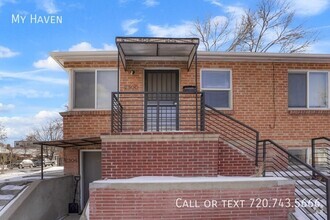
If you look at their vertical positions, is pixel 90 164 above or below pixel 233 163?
below

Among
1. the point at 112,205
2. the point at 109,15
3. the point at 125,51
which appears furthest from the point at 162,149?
the point at 109,15

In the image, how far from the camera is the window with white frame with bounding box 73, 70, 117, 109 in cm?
1072

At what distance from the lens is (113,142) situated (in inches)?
295

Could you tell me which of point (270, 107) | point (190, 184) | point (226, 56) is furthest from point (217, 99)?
point (190, 184)

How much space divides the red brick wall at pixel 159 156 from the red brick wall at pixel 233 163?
40 centimetres

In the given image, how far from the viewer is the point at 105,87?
1076cm

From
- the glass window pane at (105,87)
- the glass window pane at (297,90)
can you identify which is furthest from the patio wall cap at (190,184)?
the glass window pane at (297,90)

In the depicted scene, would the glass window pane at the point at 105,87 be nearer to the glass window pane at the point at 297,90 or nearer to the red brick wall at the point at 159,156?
the red brick wall at the point at 159,156

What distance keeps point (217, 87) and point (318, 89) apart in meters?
3.33

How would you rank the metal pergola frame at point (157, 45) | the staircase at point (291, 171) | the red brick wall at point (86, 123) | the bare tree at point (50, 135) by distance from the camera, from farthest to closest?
the bare tree at point (50, 135)
the red brick wall at point (86, 123)
the metal pergola frame at point (157, 45)
the staircase at point (291, 171)

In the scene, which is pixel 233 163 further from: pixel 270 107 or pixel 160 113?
pixel 270 107

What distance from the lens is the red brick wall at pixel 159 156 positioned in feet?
24.6

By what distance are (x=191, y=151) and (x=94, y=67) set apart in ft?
15.3

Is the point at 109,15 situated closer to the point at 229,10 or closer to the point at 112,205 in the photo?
the point at 112,205
